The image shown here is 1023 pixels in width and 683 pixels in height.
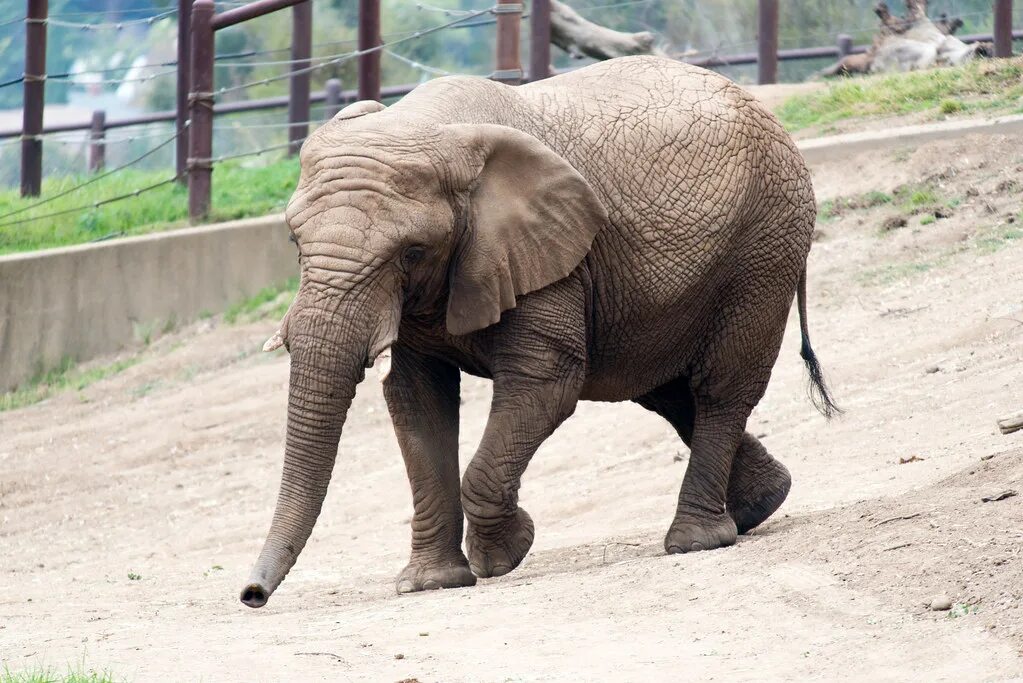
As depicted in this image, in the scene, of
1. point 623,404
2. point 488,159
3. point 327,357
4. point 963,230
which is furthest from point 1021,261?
point 327,357

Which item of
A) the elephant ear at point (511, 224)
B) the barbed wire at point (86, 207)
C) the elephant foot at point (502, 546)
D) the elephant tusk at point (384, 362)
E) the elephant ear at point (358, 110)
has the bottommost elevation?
the barbed wire at point (86, 207)

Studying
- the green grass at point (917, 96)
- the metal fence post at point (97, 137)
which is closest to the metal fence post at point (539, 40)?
the green grass at point (917, 96)

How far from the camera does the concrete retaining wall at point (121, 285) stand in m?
13.3

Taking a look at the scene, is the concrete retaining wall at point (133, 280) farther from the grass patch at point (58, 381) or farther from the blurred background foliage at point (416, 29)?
the blurred background foliage at point (416, 29)

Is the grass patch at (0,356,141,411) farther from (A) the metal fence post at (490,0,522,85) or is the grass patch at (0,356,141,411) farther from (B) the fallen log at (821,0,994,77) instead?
(B) the fallen log at (821,0,994,77)

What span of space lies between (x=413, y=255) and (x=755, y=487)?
7.39 ft

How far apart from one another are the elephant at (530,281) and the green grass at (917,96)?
21.1ft

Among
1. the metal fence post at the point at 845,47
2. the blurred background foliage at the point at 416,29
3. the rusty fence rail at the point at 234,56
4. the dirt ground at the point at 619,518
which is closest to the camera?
the dirt ground at the point at 619,518

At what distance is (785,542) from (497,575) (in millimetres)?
1202

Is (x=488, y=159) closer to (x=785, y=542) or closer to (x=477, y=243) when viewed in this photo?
(x=477, y=243)

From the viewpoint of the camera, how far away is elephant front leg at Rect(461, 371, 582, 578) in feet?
22.4

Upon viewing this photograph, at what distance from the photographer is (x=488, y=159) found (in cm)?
669

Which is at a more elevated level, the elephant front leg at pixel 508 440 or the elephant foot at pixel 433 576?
the elephant front leg at pixel 508 440

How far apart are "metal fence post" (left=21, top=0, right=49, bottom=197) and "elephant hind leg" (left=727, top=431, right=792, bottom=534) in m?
8.82
